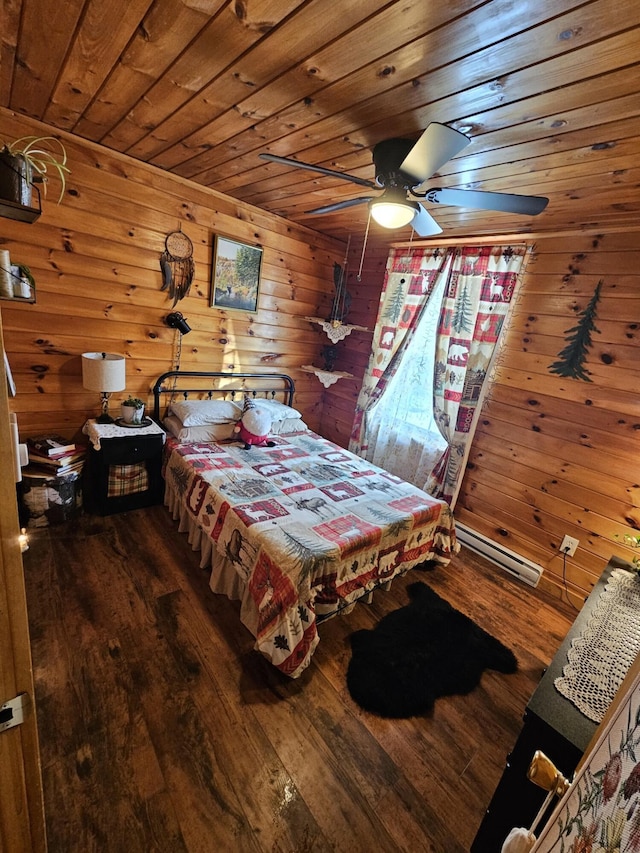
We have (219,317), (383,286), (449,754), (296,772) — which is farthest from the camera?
(383,286)

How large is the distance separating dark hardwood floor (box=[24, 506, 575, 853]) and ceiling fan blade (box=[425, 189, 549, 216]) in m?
2.34

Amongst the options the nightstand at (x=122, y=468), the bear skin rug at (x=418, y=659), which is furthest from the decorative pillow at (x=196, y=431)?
the bear skin rug at (x=418, y=659)

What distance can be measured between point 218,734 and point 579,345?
307 cm

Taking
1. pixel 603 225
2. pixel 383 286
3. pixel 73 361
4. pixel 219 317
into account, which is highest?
pixel 603 225

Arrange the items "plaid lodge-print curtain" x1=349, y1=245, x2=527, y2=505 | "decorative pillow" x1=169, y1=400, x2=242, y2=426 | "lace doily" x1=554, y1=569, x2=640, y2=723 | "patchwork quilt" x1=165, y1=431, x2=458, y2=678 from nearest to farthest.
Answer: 1. "lace doily" x1=554, y1=569, x2=640, y2=723
2. "patchwork quilt" x1=165, y1=431, x2=458, y2=678
3. "plaid lodge-print curtain" x1=349, y1=245, x2=527, y2=505
4. "decorative pillow" x1=169, y1=400, x2=242, y2=426

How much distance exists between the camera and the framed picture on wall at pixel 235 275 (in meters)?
3.16

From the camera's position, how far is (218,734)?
151cm

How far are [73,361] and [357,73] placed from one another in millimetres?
2551

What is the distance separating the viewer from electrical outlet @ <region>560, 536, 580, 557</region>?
8.46ft

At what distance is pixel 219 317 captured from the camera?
335cm

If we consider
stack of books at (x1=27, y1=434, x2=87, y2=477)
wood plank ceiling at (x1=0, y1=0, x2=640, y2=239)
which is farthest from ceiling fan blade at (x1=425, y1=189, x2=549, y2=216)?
stack of books at (x1=27, y1=434, x2=87, y2=477)

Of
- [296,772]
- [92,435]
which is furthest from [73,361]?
[296,772]

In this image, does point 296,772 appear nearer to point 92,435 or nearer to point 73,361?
point 92,435

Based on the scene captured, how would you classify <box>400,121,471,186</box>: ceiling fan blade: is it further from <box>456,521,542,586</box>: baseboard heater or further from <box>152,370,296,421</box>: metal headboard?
<box>456,521,542,586</box>: baseboard heater
